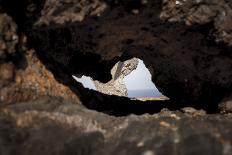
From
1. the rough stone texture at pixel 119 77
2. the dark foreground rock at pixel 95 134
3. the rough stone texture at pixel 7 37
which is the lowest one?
the rough stone texture at pixel 119 77

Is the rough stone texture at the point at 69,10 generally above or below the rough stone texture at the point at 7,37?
above

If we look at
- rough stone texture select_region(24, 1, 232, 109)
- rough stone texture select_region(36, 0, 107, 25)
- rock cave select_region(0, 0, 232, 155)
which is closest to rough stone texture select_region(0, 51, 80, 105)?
rock cave select_region(0, 0, 232, 155)

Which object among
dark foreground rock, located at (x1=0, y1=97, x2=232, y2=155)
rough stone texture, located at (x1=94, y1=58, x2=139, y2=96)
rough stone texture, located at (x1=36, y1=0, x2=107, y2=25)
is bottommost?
rough stone texture, located at (x1=94, y1=58, x2=139, y2=96)

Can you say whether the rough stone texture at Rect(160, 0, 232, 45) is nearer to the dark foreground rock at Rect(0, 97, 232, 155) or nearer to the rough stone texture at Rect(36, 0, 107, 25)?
the rough stone texture at Rect(36, 0, 107, 25)

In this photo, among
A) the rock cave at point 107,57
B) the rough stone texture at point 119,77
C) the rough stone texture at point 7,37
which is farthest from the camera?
the rough stone texture at point 119,77

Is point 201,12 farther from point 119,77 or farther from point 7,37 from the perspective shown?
point 119,77

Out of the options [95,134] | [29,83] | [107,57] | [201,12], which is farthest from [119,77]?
[95,134]

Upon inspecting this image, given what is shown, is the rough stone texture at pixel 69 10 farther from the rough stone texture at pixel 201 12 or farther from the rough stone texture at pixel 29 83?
the rough stone texture at pixel 201 12

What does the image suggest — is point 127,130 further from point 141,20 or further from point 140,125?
point 141,20

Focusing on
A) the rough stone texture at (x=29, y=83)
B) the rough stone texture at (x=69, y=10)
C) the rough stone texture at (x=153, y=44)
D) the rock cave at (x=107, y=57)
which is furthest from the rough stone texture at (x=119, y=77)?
the rough stone texture at (x=69, y=10)

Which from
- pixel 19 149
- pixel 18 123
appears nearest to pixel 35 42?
pixel 18 123
